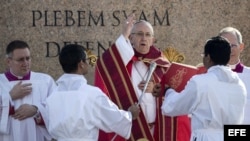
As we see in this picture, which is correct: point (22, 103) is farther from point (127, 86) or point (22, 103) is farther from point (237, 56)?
point (237, 56)

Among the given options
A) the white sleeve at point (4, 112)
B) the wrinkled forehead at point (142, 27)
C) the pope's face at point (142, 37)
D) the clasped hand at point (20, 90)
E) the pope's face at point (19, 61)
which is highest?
the wrinkled forehead at point (142, 27)

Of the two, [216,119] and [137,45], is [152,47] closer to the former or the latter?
[137,45]

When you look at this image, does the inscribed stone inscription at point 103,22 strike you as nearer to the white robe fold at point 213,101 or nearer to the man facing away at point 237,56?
the man facing away at point 237,56

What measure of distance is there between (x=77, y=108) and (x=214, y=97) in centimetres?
112

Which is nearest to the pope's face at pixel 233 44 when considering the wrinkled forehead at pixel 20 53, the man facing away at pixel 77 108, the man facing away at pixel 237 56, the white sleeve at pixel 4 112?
the man facing away at pixel 237 56

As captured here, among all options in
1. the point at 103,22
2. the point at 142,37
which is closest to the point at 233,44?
the point at 142,37

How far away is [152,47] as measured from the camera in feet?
35.6

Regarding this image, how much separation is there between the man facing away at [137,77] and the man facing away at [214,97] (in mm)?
1284

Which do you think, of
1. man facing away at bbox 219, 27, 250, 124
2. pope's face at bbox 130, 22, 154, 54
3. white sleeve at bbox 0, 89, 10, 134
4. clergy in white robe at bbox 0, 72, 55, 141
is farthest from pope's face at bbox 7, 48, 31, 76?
man facing away at bbox 219, 27, 250, 124

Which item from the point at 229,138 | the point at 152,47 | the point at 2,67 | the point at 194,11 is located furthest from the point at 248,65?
the point at 229,138

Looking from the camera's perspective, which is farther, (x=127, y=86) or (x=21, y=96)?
(x=127, y=86)

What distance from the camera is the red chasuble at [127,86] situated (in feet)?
34.8

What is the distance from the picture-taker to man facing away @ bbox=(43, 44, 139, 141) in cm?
918

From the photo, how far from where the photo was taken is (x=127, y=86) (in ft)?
35.0
